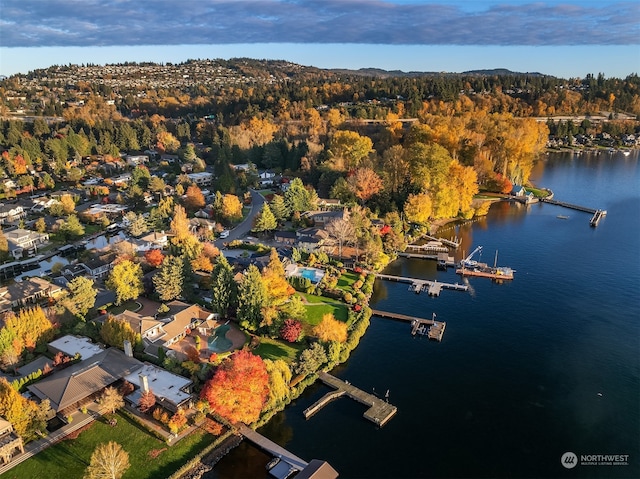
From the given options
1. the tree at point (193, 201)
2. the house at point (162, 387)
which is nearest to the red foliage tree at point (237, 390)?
the house at point (162, 387)

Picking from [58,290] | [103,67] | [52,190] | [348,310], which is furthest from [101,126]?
[103,67]

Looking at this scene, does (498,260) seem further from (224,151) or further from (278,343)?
(224,151)

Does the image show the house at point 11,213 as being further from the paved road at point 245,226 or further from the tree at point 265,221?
the tree at point 265,221

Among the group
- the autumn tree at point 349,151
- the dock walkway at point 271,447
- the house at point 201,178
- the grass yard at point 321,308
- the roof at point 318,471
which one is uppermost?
the autumn tree at point 349,151

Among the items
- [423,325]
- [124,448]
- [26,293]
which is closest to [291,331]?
[423,325]

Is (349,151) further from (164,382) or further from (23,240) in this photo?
(164,382)

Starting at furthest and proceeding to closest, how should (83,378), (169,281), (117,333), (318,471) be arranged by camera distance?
1. (169,281)
2. (117,333)
3. (83,378)
4. (318,471)
